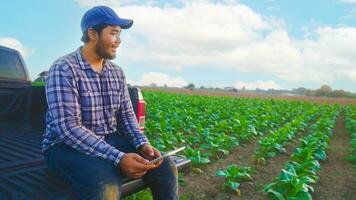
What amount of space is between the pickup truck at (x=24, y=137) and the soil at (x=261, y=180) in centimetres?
154

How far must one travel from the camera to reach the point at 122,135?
3.43m

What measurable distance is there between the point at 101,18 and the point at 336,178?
201 inches

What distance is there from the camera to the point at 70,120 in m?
2.77

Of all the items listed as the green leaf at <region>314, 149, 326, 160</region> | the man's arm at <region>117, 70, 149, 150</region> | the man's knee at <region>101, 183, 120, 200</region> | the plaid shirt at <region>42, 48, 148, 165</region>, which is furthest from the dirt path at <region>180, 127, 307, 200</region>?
the man's knee at <region>101, 183, 120, 200</region>

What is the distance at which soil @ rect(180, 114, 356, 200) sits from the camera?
5.05 m

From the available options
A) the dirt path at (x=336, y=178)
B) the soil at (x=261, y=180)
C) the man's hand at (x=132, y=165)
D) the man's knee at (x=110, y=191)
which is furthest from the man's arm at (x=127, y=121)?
the dirt path at (x=336, y=178)

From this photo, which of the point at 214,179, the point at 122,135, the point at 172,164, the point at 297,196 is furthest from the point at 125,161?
the point at 214,179

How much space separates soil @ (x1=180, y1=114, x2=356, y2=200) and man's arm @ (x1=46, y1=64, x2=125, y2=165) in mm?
2187

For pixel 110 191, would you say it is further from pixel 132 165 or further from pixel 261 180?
pixel 261 180

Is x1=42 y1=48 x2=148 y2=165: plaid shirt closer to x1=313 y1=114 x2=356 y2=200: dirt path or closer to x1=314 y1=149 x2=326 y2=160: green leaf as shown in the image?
x1=313 y1=114 x2=356 y2=200: dirt path

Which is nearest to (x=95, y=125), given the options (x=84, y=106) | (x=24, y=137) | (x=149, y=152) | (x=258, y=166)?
(x=84, y=106)

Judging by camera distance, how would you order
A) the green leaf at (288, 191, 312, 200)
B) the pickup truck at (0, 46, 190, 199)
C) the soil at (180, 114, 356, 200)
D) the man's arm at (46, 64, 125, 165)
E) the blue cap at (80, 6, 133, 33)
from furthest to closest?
1. the soil at (180, 114, 356, 200)
2. the green leaf at (288, 191, 312, 200)
3. the blue cap at (80, 6, 133, 33)
4. the man's arm at (46, 64, 125, 165)
5. the pickup truck at (0, 46, 190, 199)

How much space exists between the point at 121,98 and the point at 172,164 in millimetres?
776

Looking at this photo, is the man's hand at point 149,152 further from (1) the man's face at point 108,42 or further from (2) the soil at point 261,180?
(2) the soil at point 261,180
